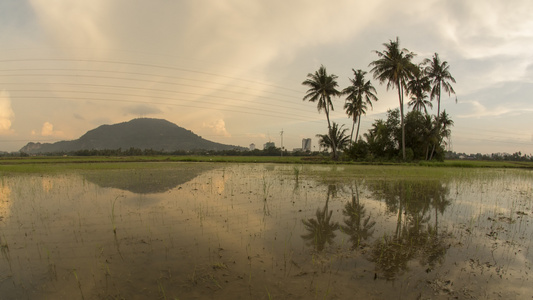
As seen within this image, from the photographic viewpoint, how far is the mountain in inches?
5827

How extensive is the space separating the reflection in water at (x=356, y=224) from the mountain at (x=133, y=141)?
13393 cm

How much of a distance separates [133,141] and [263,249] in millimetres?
177672

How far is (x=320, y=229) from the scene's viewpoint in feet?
18.7

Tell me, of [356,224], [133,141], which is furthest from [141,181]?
[133,141]

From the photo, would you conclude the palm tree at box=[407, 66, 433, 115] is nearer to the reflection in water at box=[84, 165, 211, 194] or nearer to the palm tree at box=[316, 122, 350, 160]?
the palm tree at box=[316, 122, 350, 160]

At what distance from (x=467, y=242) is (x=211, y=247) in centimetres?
500

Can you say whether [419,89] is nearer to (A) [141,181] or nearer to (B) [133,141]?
(A) [141,181]

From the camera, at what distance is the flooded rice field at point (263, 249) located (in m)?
3.28

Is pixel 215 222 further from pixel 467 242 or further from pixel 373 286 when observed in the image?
pixel 467 242

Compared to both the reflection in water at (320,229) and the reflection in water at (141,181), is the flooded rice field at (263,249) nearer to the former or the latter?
the reflection in water at (320,229)

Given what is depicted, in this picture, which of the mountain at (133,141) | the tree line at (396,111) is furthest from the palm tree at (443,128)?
the mountain at (133,141)

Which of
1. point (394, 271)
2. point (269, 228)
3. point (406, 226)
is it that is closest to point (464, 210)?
point (406, 226)

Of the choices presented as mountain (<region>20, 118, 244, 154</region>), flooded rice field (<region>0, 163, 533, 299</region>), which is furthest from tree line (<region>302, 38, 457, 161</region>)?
mountain (<region>20, 118, 244, 154</region>)

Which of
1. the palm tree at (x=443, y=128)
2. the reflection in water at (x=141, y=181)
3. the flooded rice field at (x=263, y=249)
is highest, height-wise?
the palm tree at (x=443, y=128)
